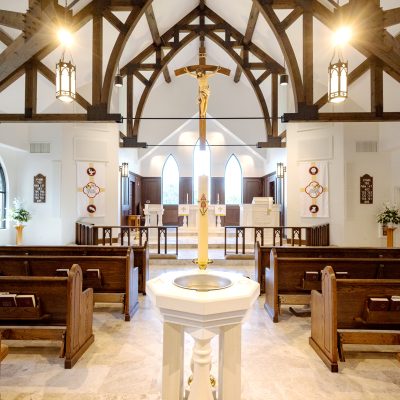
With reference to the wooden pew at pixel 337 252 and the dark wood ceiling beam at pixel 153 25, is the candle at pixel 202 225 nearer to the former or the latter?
the wooden pew at pixel 337 252

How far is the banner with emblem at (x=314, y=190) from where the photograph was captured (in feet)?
26.2

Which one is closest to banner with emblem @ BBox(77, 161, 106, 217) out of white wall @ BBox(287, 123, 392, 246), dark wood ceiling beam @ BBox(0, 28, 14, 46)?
dark wood ceiling beam @ BBox(0, 28, 14, 46)

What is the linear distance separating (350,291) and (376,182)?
579 centimetres

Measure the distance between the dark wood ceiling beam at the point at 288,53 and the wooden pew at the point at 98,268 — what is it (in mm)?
4261

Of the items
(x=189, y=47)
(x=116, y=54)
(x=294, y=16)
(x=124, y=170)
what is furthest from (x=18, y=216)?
(x=189, y=47)

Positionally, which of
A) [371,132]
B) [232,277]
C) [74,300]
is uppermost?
[371,132]

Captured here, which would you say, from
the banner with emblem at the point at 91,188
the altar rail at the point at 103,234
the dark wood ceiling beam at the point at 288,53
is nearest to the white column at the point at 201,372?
the altar rail at the point at 103,234

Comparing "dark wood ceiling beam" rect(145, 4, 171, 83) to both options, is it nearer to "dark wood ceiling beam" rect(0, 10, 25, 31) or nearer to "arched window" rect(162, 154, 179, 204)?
"dark wood ceiling beam" rect(0, 10, 25, 31)

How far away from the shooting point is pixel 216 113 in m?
12.4

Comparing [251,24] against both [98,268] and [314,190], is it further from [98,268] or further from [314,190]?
[98,268]

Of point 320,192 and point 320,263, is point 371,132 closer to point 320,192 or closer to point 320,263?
point 320,192

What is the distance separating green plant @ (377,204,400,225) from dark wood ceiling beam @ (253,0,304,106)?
334cm

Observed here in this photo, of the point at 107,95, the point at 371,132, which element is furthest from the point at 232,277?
the point at 371,132

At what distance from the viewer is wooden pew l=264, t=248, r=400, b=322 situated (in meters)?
3.67
